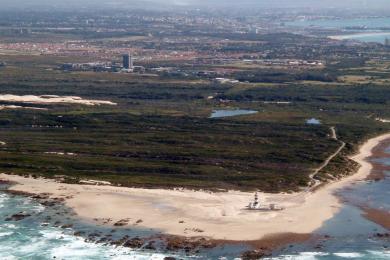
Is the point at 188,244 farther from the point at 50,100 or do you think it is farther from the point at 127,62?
the point at 127,62

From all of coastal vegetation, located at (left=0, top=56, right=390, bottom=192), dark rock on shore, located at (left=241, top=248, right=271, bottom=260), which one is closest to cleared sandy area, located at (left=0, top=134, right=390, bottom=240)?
dark rock on shore, located at (left=241, top=248, right=271, bottom=260)

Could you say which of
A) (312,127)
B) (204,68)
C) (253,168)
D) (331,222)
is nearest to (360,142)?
(312,127)

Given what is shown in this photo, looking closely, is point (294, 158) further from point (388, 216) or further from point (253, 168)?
point (388, 216)

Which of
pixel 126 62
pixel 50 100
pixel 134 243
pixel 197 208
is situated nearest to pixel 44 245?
pixel 134 243

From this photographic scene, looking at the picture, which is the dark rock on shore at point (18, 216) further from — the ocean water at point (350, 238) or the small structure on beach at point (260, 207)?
the ocean water at point (350, 238)

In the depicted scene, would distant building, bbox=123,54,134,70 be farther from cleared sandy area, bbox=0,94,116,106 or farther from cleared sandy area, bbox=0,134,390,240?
cleared sandy area, bbox=0,134,390,240

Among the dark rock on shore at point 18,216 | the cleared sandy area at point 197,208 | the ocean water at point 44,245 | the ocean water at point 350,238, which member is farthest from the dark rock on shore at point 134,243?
the dark rock on shore at point 18,216
